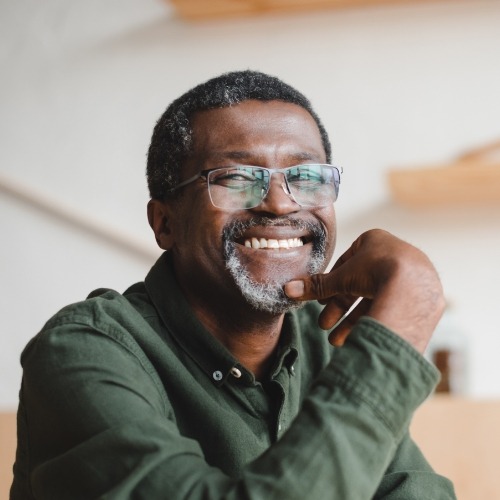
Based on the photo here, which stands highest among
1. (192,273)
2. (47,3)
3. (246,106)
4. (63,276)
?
(47,3)

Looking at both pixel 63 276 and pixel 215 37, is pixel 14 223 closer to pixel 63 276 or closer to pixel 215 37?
pixel 63 276

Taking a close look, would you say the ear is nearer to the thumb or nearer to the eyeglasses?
the eyeglasses

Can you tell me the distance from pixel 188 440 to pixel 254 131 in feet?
1.54

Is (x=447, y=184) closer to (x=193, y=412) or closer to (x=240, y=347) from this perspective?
(x=240, y=347)

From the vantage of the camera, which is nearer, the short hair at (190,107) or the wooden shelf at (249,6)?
the short hair at (190,107)

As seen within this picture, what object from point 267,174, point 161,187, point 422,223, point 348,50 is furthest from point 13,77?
point 267,174

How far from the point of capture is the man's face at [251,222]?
50.6 inches

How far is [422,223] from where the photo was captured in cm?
250

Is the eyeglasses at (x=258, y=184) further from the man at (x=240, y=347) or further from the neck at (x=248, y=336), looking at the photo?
the neck at (x=248, y=336)

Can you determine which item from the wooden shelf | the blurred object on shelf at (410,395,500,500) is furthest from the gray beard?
the wooden shelf

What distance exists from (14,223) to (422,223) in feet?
3.69

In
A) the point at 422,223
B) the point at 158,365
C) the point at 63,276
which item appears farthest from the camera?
the point at 63,276

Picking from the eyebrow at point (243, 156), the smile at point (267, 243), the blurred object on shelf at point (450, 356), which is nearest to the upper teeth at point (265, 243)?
the smile at point (267, 243)

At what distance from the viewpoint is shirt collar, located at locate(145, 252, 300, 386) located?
1.29m
